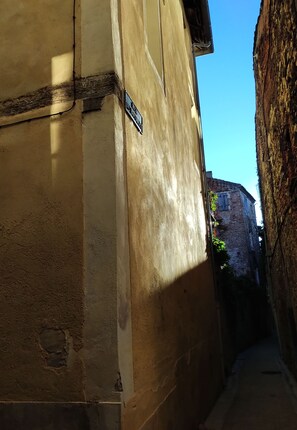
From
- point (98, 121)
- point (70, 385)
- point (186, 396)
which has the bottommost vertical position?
point (186, 396)

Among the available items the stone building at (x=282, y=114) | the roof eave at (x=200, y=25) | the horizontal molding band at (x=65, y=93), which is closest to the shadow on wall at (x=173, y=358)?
the horizontal molding band at (x=65, y=93)

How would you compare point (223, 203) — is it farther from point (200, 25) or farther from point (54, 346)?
point (54, 346)

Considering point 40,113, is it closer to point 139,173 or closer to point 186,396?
point 139,173

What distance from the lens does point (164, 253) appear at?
4297 millimetres

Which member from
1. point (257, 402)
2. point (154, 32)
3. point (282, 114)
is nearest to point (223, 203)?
point (282, 114)

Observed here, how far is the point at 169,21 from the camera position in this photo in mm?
6492

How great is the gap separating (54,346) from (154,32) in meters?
4.39

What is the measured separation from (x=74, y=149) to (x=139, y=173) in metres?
0.75

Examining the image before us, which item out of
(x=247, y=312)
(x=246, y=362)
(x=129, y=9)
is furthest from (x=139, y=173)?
(x=247, y=312)

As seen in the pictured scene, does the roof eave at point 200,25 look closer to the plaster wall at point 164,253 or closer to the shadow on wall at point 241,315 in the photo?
the plaster wall at point 164,253

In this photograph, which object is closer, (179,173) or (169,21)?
(179,173)

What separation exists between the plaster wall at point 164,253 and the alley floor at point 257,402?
0.33 meters

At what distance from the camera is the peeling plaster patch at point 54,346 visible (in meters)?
2.82

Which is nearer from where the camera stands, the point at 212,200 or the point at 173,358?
the point at 173,358
